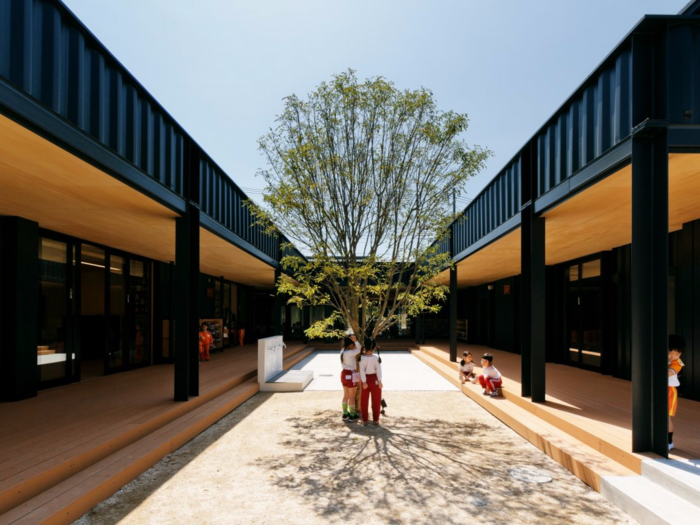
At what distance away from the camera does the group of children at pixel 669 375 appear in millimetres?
5184

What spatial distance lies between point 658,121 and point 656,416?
3.19 meters

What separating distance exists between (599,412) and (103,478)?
23.2 feet

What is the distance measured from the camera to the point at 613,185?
6.32m

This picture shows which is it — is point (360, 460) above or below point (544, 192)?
below

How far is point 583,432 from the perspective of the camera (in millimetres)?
6180

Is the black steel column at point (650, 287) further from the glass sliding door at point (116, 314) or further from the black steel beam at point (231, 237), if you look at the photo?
the glass sliding door at point (116, 314)

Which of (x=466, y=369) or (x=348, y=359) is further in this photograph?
(x=466, y=369)

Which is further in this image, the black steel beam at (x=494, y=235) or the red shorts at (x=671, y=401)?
the black steel beam at (x=494, y=235)

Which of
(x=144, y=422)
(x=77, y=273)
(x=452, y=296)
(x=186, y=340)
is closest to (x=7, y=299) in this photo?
(x=77, y=273)

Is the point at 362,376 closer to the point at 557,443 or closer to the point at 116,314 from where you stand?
the point at 557,443

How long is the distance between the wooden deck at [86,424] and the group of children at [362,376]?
8.05ft

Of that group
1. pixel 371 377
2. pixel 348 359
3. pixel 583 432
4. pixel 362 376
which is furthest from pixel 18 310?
pixel 583 432

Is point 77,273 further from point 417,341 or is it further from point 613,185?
point 417,341

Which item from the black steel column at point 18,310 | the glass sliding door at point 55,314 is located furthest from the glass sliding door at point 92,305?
the black steel column at point 18,310
